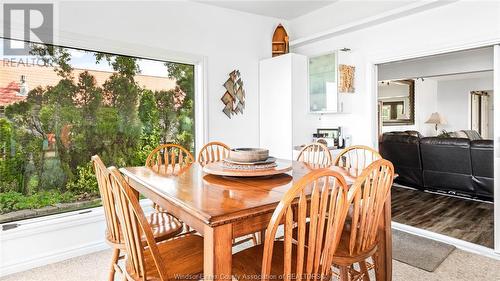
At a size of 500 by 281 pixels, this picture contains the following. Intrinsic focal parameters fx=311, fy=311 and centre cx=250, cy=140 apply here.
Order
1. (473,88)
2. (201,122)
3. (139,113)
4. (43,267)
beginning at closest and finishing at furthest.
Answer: (43,267), (139,113), (201,122), (473,88)

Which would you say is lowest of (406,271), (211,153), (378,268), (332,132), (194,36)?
(406,271)

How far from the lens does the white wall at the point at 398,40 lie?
2.64 m

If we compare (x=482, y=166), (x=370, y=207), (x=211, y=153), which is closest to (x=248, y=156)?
(x=370, y=207)

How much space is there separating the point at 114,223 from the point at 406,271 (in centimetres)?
214

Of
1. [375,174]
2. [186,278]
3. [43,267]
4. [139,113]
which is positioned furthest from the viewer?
[139,113]

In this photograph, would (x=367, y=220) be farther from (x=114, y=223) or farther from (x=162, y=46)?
(x=162, y=46)

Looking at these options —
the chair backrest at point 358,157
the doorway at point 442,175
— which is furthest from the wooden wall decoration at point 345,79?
the chair backrest at point 358,157

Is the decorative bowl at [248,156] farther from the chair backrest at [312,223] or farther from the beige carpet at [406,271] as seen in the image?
the beige carpet at [406,271]

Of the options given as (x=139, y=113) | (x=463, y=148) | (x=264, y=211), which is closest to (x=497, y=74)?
(x=463, y=148)

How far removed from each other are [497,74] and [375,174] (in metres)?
2.00

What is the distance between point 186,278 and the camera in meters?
1.37

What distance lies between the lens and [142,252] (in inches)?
52.5

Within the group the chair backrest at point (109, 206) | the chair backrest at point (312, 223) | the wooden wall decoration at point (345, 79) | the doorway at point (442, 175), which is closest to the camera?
the chair backrest at point (312, 223)

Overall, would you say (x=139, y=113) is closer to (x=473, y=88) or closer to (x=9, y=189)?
(x=9, y=189)
